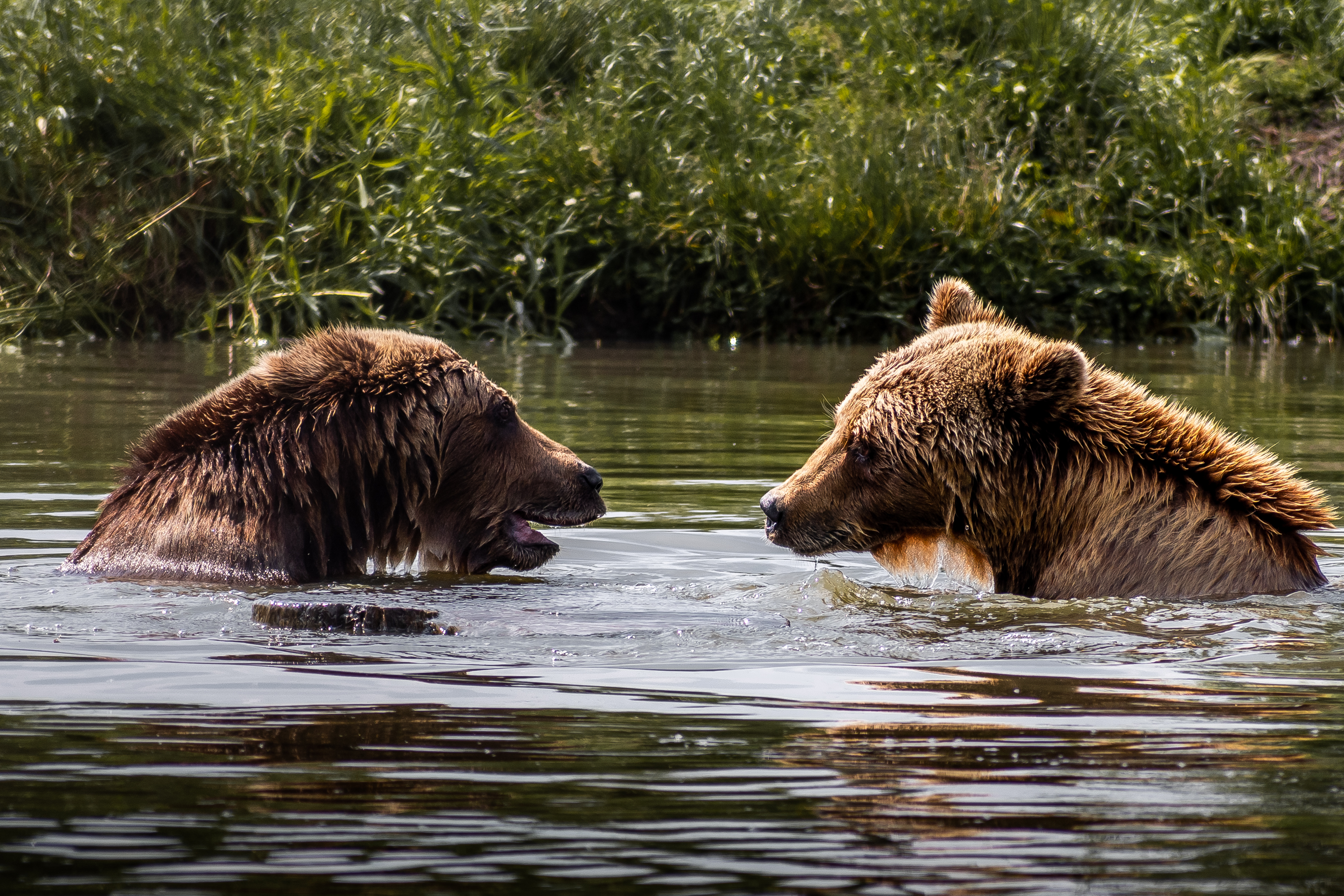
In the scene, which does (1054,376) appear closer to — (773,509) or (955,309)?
(955,309)

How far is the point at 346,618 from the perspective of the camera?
17.0ft

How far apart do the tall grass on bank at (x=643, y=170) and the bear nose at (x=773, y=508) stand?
32.0 feet

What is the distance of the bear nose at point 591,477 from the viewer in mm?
6922

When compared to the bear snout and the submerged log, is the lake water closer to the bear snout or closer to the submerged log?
the submerged log

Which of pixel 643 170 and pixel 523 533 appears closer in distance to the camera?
pixel 523 533

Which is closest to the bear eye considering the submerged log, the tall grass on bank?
the submerged log

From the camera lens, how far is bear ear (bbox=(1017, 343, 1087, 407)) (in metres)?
5.63

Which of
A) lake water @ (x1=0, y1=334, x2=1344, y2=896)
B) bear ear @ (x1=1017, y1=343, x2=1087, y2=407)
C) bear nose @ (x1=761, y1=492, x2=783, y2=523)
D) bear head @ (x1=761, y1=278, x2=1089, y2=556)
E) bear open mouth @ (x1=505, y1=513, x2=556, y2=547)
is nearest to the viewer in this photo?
lake water @ (x1=0, y1=334, x2=1344, y2=896)

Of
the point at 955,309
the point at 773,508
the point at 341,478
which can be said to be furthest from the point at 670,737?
the point at 955,309

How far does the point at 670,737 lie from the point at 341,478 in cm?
263

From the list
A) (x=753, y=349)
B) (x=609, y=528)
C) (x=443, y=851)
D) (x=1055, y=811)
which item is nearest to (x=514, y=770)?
(x=443, y=851)

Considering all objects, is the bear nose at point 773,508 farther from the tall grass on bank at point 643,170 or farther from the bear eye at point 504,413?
the tall grass on bank at point 643,170

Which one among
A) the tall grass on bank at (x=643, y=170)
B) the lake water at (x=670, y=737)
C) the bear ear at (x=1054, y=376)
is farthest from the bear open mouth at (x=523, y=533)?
the tall grass on bank at (x=643, y=170)

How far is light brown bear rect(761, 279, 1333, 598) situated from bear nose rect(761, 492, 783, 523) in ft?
0.94
